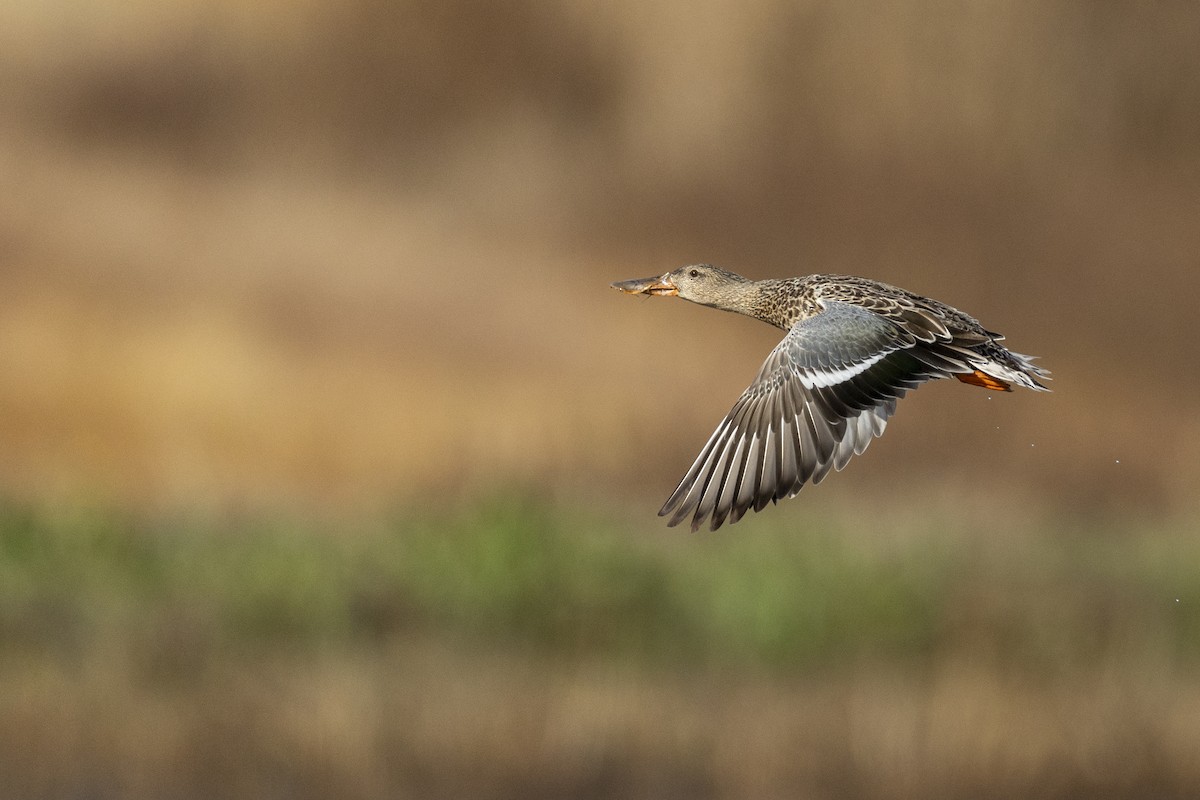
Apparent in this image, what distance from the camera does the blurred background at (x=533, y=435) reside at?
8734mm

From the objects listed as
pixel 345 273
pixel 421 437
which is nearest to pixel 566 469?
pixel 421 437

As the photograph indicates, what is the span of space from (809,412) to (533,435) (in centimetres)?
652

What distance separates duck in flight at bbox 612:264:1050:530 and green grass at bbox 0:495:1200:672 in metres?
4.16

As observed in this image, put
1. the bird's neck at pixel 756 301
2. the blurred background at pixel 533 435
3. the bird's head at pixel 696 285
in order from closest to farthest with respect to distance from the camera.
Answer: the bird's neck at pixel 756 301 → the bird's head at pixel 696 285 → the blurred background at pixel 533 435

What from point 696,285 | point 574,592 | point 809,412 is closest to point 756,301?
point 696,285

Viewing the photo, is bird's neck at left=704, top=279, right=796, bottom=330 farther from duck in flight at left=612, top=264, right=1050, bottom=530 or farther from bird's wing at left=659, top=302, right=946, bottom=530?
bird's wing at left=659, top=302, right=946, bottom=530

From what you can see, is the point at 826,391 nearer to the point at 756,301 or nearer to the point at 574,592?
the point at 756,301

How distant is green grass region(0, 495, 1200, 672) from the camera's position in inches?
360

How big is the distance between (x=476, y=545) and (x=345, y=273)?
3308 mm

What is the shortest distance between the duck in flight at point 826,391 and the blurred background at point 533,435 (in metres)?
→ 3.93

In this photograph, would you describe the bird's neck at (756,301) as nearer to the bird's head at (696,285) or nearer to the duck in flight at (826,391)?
the bird's head at (696,285)

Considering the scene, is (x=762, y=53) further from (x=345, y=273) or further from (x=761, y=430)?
(x=761, y=430)

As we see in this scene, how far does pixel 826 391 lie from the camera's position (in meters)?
4.94

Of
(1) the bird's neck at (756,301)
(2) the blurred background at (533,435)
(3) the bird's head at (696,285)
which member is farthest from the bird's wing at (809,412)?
(2) the blurred background at (533,435)
